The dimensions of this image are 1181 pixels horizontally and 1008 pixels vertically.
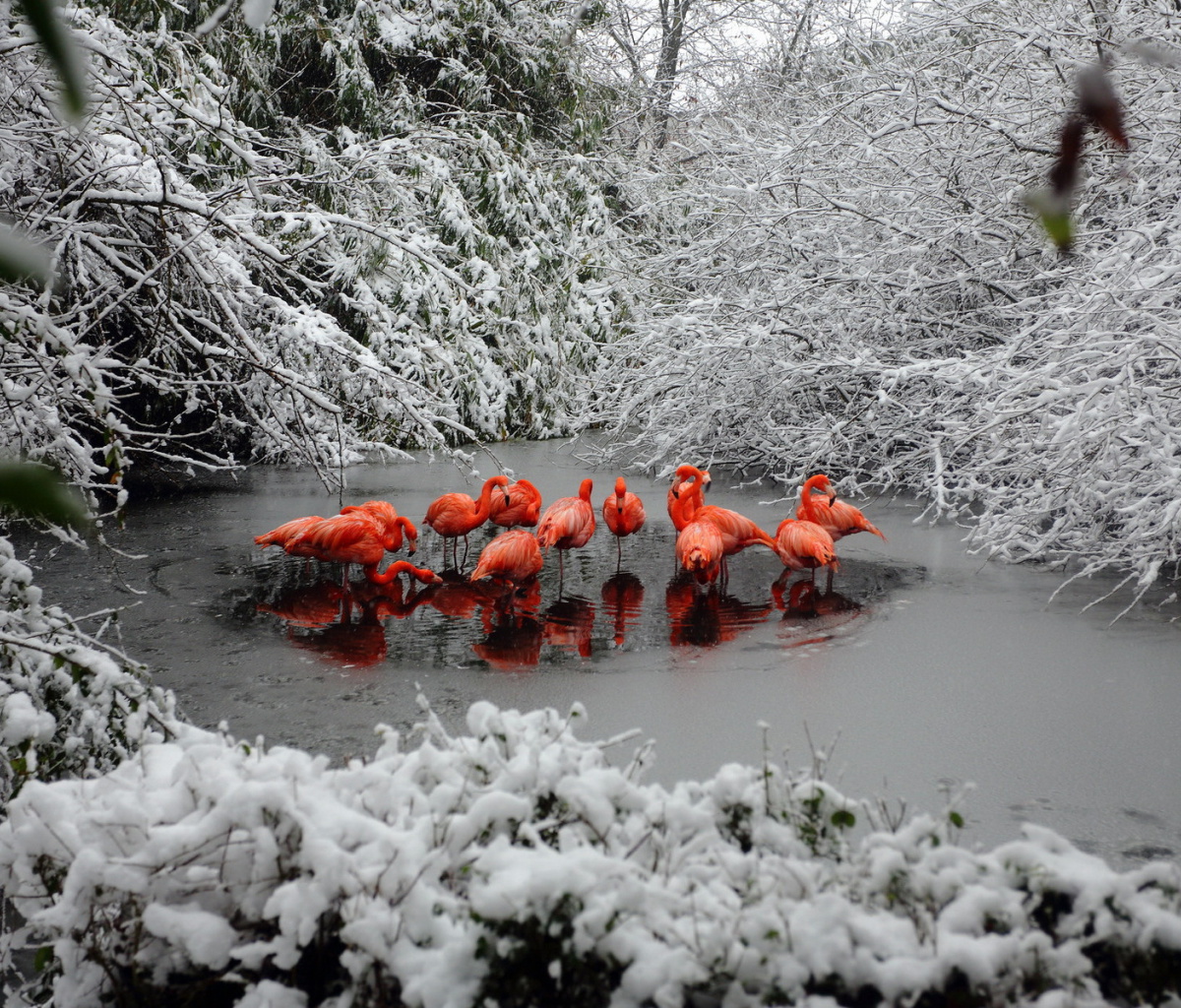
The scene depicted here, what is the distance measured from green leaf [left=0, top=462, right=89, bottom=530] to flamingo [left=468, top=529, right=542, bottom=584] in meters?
5.35

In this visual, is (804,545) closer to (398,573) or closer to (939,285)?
(398,573)

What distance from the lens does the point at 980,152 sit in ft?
30.5

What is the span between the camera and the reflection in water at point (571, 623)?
522cm

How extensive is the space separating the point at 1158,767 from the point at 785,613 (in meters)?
2.33

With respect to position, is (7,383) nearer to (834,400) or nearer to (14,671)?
(14,671)

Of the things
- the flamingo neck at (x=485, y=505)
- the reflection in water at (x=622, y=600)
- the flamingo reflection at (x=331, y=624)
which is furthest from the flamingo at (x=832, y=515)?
the flamingo reflection at (x=331, y=624)

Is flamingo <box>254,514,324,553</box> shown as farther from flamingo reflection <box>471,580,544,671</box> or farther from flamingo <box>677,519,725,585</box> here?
flamingo <box>677,519,725,585</box>

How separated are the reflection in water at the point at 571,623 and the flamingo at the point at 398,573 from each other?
802 mm

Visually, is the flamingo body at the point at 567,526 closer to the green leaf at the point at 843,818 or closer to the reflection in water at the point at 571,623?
the reflection in water at the point at 571,623

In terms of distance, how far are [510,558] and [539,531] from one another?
701 millimetres

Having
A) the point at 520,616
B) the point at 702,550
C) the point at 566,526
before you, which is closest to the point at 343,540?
the point at 520,616

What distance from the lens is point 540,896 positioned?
1.73 m

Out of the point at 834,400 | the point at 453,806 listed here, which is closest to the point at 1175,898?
the point at 453,806

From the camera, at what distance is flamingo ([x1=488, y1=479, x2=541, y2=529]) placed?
23.7ft
